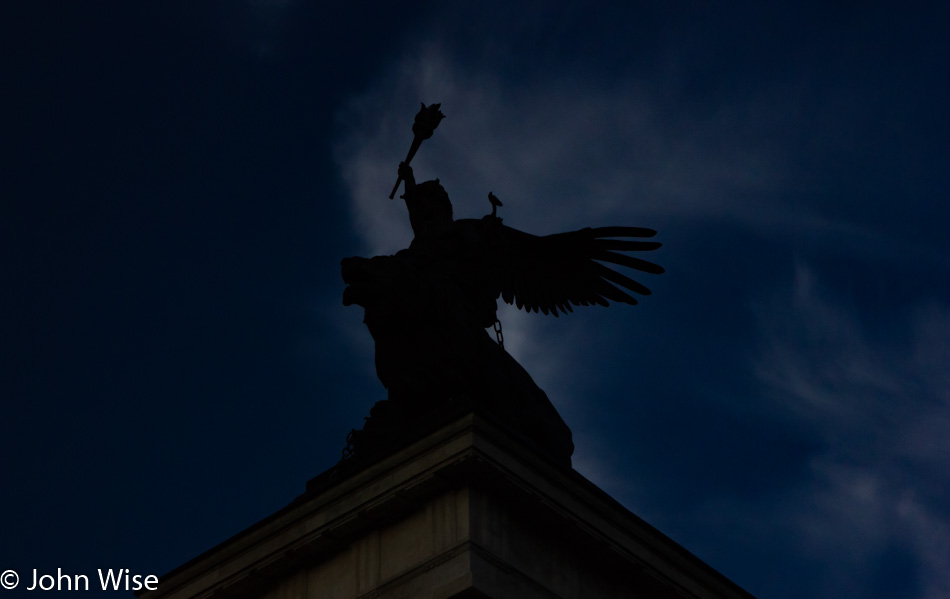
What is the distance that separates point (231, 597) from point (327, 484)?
5.38 feet

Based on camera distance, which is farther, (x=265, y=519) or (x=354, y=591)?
(x=265, y=519)

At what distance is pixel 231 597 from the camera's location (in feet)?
54.0

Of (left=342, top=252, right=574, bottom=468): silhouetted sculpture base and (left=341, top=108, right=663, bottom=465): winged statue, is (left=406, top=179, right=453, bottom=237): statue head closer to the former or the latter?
(left=341, top=108, right=663, bottom=465): winged statue

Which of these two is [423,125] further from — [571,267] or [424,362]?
[424,362]

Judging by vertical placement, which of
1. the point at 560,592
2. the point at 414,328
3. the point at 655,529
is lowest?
the point at 560,592

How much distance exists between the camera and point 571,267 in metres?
21.8

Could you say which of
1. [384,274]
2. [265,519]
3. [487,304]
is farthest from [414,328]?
[265,519]

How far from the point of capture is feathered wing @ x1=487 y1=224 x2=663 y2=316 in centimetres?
2133

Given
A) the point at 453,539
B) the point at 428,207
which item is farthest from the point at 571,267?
the point at 453,539

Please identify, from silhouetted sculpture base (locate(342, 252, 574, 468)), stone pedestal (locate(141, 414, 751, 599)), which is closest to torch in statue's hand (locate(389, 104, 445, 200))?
silhouetted sculpture base (locate(342, 252, 574, 468))

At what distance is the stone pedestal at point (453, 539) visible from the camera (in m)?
14.9

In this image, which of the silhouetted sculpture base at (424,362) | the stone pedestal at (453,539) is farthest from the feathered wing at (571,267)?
the stone pedestal at (453,539)

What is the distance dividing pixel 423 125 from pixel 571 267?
3.15m

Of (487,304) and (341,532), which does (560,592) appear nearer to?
(341,532)
